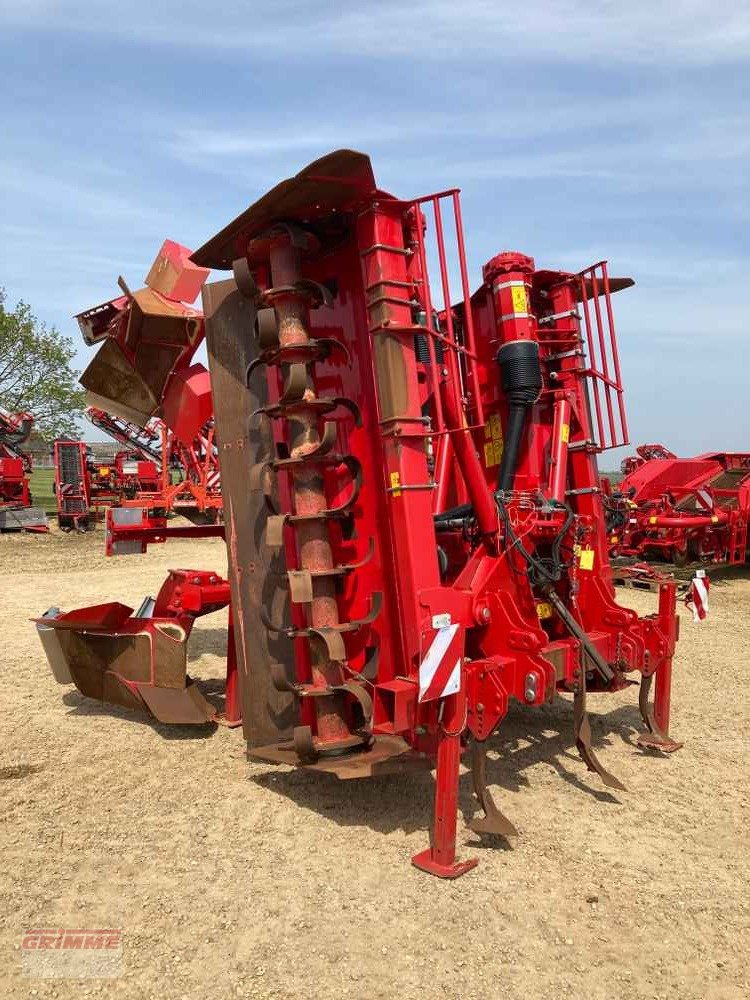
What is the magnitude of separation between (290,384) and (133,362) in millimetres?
2184

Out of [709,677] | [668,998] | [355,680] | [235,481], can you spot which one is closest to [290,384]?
[235,481]

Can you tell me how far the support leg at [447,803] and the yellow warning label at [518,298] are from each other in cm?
261

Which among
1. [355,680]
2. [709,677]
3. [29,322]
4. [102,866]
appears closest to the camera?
[102,866]

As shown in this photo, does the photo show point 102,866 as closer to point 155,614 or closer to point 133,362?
point 155,614

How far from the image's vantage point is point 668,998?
7.66 feet

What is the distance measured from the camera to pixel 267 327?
3.50m

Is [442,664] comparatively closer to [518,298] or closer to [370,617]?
[370,617]

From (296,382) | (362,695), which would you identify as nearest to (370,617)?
(362,695)

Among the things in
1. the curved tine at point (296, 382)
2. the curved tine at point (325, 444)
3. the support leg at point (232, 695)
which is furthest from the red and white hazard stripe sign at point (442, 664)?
the support leg at point (232, 695)

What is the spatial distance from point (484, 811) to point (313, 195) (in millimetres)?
3007

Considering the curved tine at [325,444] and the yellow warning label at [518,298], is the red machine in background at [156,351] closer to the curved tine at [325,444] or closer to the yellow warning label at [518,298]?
the curved tine at [325,444]

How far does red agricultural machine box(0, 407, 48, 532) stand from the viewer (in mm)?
19469

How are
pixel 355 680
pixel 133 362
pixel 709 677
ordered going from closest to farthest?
1. pixel 355 680
2. pixel 133 362
3. pixel 709 677

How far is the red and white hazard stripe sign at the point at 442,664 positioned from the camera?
10.1ft
